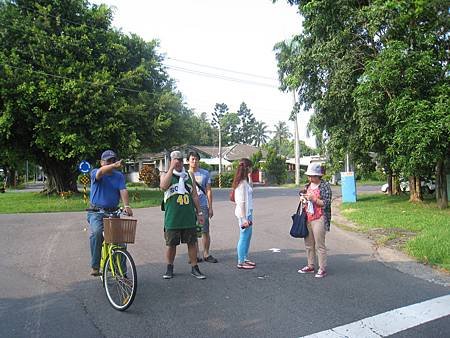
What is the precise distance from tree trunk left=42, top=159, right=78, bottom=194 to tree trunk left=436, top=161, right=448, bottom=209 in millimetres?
19691

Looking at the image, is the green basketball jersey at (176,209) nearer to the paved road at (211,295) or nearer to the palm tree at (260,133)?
the paved road at (211,295)

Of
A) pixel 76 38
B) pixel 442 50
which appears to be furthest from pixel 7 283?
pixel 76 38

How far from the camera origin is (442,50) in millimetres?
15406

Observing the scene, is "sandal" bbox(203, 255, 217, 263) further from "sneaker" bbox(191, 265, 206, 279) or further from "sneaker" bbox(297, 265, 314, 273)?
"sneaker" bbox(297, 265, 314, 273)

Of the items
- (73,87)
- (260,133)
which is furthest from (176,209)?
(260,133)

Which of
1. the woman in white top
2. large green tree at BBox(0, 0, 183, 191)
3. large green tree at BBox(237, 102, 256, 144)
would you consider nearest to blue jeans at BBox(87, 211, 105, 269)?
the woman in white top

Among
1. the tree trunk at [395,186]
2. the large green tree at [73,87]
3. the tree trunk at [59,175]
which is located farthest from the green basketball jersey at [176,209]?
the tree trunk at [59,175]

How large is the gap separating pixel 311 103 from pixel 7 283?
50.0ft

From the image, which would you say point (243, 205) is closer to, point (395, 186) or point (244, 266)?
point (244, 266)

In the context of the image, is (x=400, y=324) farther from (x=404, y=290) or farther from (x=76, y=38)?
(x=76, y=38)

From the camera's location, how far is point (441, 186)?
52.6 ft

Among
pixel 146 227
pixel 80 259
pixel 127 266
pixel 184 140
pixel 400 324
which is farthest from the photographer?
pixel 184 140

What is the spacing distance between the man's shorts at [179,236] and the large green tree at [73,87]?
1524 cm

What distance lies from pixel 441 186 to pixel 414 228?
5.93 metres
